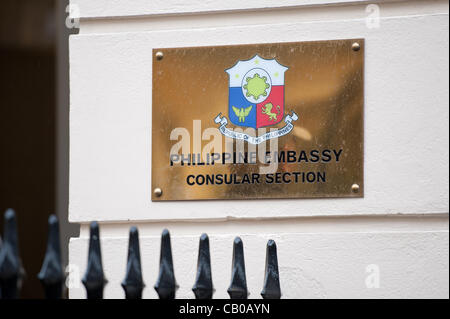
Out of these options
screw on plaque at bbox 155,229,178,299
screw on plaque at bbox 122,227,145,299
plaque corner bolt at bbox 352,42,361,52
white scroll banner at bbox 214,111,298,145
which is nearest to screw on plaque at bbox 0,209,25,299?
screw on plaque at bbox 122,227,145,299

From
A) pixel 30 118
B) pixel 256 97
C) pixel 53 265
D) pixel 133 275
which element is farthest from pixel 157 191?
pixel 53 265

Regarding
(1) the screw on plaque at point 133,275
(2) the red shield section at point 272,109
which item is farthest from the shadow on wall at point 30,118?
(1) the screw on plaque at point 133,275

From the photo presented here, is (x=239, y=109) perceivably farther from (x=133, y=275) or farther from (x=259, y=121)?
(x=133, y=275)

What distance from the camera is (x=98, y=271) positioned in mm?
2670

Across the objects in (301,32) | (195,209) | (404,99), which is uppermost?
(301,32)

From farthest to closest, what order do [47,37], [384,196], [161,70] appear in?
[47,37] < [161,70] < [384,196]

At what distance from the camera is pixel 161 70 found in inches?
176

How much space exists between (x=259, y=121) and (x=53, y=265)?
192cm

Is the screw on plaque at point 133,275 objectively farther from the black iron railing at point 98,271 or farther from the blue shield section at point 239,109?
the blue shield section at point 239,109

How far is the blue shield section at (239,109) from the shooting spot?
14.3 ft
